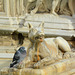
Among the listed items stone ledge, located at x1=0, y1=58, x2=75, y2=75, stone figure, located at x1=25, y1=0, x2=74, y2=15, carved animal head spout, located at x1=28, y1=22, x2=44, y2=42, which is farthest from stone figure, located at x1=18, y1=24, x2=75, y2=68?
stone figure, located at x1=25, y1=0, x2=74, y2=15

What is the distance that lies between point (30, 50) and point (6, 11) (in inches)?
150

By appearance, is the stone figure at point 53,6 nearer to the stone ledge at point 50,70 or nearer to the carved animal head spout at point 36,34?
the carved animal head spout at point 36,34

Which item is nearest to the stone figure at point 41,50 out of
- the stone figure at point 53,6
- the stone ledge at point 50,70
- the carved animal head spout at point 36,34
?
the carved animal head spout at point 36,34

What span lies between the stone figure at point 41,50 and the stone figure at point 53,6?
3.26 meters

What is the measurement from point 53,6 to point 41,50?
3.75m

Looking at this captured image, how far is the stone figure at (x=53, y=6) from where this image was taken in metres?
7.51

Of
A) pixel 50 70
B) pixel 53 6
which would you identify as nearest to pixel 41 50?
pixel 50 70

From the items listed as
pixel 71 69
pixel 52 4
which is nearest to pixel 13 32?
pixel 52 4

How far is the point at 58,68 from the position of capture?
3744 mm

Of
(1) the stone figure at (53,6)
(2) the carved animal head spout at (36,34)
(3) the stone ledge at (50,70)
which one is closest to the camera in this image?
(3) the stone ledge at (50,70)

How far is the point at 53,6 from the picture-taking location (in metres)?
7.50

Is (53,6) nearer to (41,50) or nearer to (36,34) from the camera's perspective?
(41,50)

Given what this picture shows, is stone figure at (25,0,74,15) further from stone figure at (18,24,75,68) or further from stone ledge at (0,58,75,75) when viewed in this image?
stone ledge at (0,58,75,75)

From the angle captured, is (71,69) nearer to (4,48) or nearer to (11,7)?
(4,48)
